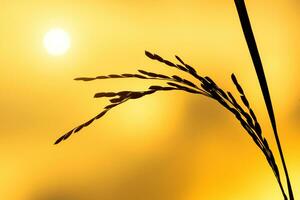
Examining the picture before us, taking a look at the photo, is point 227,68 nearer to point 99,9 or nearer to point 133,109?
point 133,109

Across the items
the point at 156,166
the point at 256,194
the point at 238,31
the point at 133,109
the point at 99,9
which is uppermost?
the point at 99,9

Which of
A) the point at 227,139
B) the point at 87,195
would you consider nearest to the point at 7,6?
the point at 87,195

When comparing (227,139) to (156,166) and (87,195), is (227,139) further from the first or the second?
(87,195)

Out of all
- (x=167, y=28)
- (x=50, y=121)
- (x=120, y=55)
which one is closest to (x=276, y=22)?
(x=167, y=28)

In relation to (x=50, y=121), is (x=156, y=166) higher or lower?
lower

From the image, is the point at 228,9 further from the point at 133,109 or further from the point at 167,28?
the point at 133,109

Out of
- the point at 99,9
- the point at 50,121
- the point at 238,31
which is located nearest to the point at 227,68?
the point at 238,31

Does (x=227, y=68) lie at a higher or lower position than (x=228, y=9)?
lower
